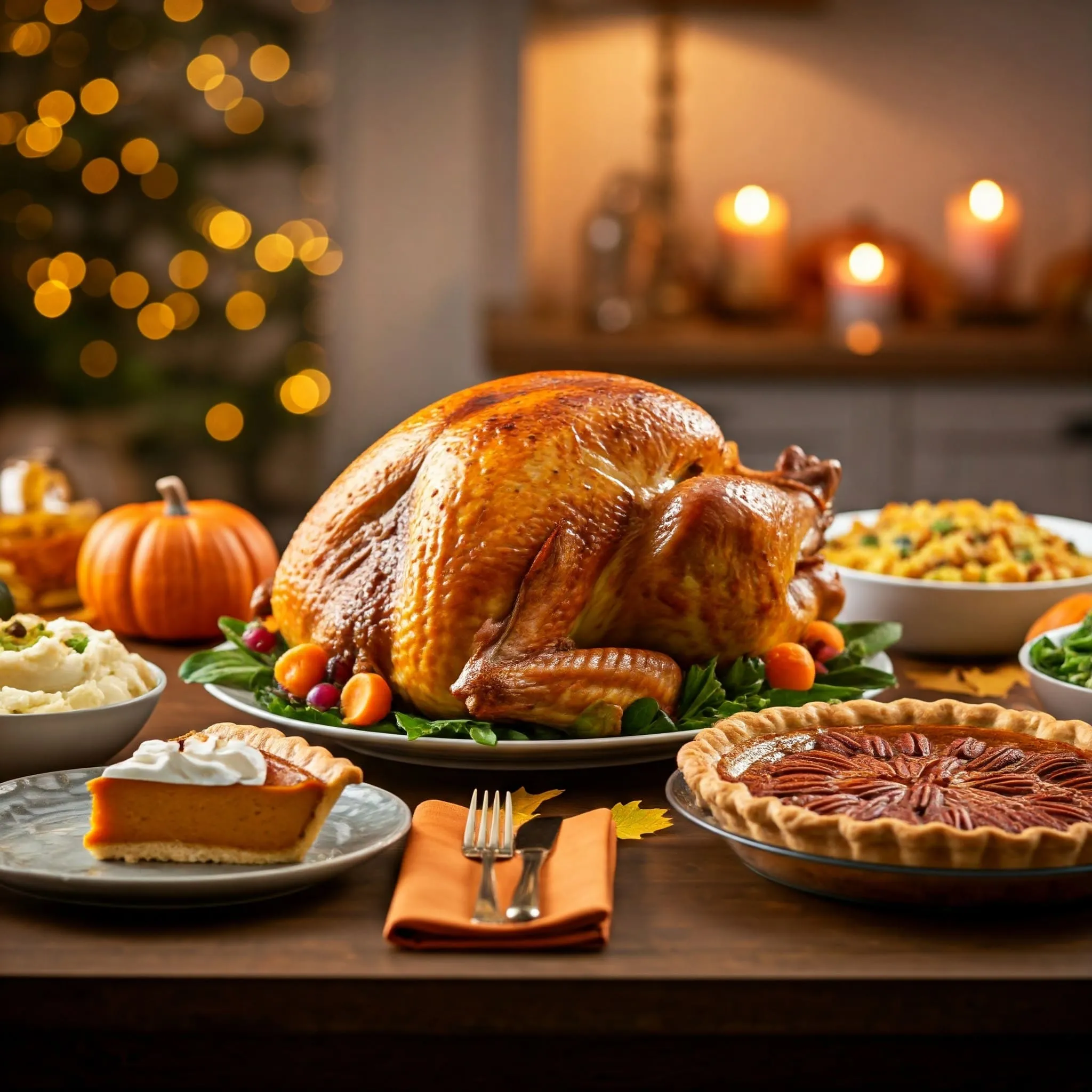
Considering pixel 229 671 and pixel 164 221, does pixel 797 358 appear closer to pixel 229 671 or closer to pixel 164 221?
pixel 164 221

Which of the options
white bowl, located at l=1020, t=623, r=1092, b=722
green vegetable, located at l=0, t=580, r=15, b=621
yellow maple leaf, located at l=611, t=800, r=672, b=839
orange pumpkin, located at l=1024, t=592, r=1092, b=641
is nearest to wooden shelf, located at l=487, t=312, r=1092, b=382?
orange pumpkin, located at l=1024, t=592, r=1092, b=641

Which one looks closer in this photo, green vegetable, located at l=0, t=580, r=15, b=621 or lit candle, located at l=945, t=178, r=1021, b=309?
green vegetable, located at l=0, t=580, r=15, b=621

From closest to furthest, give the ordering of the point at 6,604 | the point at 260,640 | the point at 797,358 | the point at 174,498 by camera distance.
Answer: the point at 260,640 → the point at 6,604 → the point at 174,498 → the point at 797,358

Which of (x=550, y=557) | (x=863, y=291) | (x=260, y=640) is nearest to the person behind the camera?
(x=550, y=557)

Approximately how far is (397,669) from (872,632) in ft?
2.04

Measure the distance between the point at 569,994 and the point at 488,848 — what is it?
176 mm

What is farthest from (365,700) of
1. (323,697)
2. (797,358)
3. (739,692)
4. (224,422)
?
(224,422)

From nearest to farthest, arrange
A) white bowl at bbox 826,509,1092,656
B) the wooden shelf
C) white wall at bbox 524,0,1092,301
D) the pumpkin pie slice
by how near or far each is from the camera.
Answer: the pumpkin pie slice, white bowl at bbox 826,509,1092,656, the wooden shelf, white wall at bbox 524,0,1092,301

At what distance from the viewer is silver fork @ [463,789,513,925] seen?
99 cm

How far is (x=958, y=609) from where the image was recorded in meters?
1.77

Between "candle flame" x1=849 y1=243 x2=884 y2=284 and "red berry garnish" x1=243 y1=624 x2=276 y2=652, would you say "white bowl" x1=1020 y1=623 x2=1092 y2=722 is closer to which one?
"red berry garnish" x1=243 y1=624 x2=276 y2=652

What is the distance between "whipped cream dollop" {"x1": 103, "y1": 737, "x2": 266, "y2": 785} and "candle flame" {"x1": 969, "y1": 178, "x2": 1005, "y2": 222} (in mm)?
3672

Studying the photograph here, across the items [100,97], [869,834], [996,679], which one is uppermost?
[100,97]

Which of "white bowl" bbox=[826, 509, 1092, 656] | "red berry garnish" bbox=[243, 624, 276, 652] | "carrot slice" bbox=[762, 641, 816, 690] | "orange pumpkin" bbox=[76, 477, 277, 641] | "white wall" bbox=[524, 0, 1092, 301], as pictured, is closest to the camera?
"carrot slice" bbox=[762, 641, 816, 690]
